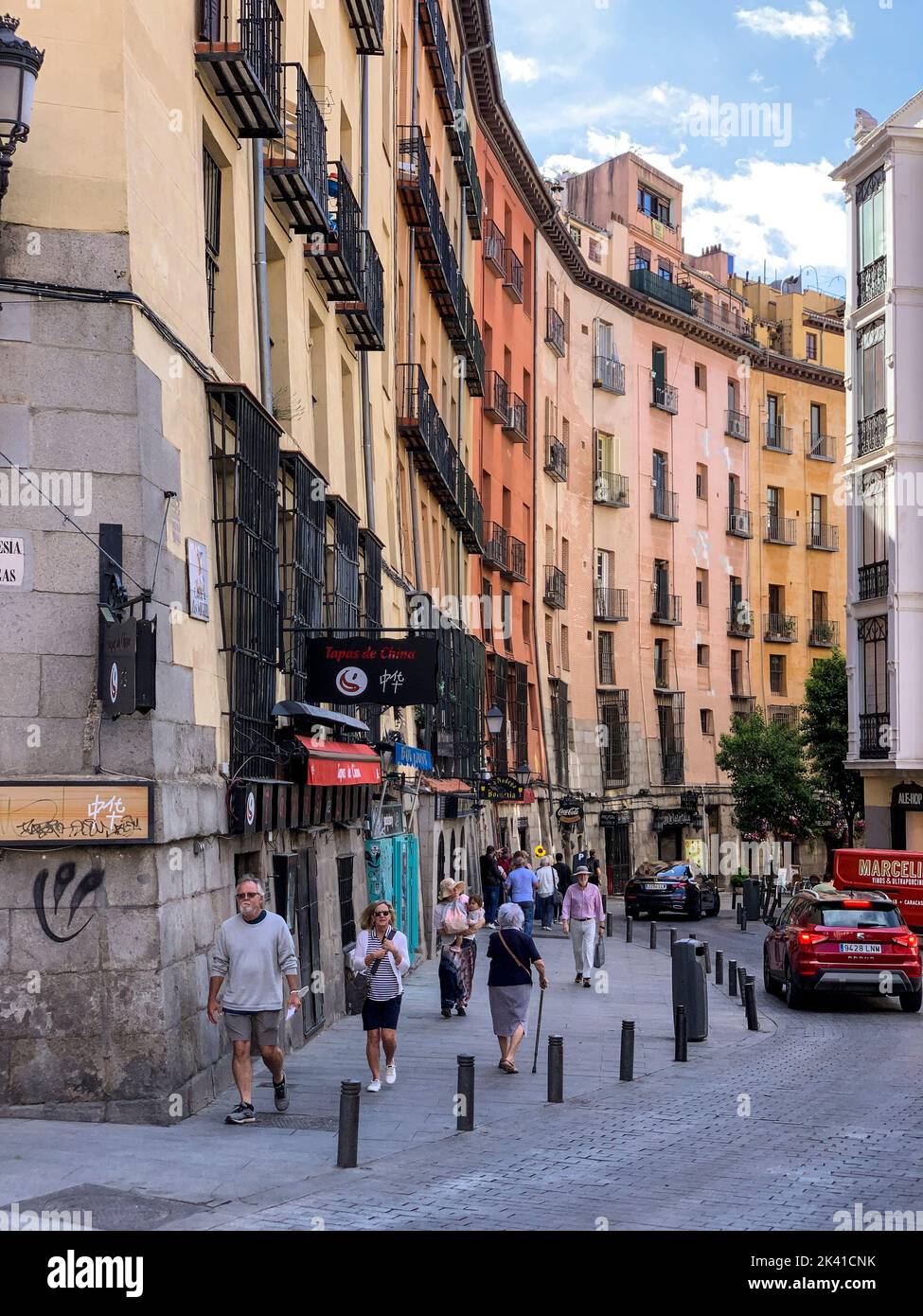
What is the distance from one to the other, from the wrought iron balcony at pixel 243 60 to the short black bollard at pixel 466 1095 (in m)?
8.55

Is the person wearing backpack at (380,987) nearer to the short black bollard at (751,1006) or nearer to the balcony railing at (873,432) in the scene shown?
the short black bollard at (751,1006)

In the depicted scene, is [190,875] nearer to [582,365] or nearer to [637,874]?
[637,874]

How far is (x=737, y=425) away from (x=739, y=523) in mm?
3672

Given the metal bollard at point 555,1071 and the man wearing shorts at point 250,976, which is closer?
the man wearing shorts at point 250,976

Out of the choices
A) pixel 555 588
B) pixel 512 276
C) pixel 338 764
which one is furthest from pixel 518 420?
pixel 338 764

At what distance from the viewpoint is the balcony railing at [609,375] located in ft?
178

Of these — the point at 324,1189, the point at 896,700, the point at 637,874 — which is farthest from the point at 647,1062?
the point at 637,874

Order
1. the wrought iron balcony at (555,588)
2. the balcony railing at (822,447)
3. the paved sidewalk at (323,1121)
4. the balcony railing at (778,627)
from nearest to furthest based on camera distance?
the paved sidewalk at (323,1121) < the wrought iron balcony at (555,588) < the balcony railing at (778,627) < the balcony railing at (822,447)

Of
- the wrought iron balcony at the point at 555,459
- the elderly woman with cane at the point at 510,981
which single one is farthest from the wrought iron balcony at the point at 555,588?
the elderly woman with cane at the point at 510,981

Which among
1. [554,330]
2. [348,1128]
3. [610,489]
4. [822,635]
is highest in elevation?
[554,330]

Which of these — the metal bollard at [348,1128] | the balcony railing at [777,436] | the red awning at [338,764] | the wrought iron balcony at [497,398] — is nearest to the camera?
the metal bollard at [348,1128]

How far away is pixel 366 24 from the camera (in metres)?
23.1

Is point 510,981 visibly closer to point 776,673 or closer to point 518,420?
point 518,420

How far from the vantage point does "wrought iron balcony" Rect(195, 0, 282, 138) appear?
14289 millimetres
